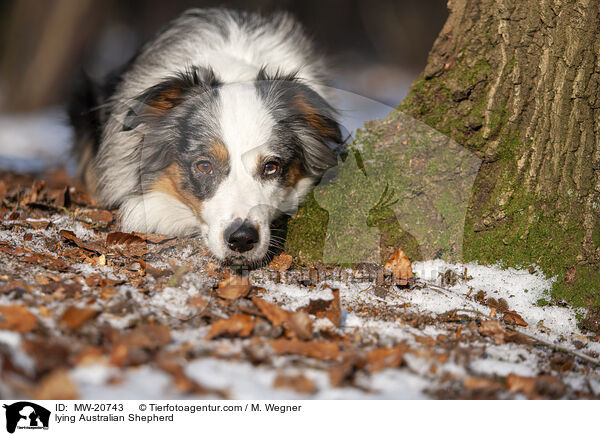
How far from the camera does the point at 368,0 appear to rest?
10.3 m

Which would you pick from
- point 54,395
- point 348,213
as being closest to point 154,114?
point 348,213

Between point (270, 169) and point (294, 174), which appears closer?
point (270, 169)

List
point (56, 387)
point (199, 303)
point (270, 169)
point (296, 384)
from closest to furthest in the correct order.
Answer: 1. point (56, 387)
2. point (296, 384)
3. point (199, 303)
4. point (270, 169)

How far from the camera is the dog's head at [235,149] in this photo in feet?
8.25

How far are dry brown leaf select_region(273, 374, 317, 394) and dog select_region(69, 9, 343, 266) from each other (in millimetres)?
1014

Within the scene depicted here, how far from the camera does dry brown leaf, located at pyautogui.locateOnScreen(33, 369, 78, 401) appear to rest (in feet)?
4.41

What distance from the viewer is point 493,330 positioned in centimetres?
204

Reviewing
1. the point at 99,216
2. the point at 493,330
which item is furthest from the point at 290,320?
the point at 99,216

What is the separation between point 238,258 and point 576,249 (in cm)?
175

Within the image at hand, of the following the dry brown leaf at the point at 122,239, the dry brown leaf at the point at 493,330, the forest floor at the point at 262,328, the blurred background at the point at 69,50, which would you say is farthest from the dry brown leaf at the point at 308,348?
the blurred background at the point at 69,50

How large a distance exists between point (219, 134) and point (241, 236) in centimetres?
68

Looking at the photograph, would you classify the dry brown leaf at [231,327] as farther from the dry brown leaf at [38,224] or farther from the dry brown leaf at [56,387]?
the dry brown leaf at [38,224]
